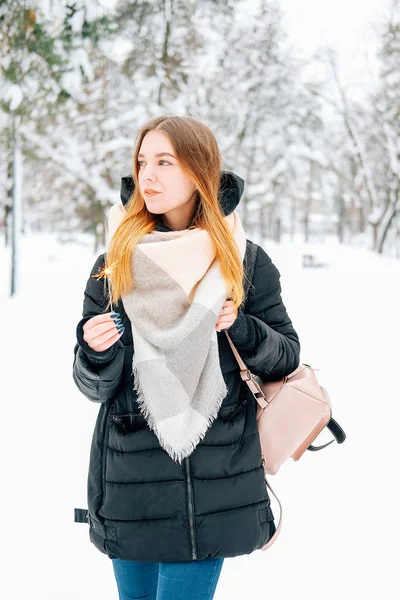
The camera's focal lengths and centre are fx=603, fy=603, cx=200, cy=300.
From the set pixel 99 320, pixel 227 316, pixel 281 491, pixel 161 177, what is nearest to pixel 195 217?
pixel 161 177

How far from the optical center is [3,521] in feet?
13.3

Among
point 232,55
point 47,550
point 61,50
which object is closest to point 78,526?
point 47,550

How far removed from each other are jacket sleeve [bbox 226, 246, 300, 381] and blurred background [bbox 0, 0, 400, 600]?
188cm

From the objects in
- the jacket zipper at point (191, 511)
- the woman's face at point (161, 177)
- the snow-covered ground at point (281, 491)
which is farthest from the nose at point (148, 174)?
the snow-covered ground at point (281, 491)

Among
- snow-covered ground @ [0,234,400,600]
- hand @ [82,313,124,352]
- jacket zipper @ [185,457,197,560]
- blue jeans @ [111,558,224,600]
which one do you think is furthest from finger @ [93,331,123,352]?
snow-covered ground @ [0,234,400,600]

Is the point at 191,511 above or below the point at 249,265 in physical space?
below

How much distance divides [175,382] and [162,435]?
0.16 m

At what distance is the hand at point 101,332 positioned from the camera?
1682 mm

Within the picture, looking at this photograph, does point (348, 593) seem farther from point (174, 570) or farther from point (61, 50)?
point (61, 50)

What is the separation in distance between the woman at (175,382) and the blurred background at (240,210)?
1.67 m

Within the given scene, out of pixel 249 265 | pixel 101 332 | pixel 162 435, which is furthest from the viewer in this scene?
pixel 249 265

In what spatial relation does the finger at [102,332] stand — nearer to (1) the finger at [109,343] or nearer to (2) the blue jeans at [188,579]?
(1) the finger at [109,343]

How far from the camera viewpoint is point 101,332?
1.68 m

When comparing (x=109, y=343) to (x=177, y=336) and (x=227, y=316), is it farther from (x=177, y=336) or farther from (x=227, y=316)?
(x=227, y=316)
